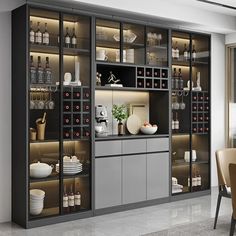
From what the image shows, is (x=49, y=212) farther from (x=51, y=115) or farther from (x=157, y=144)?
(x=157, y=144)

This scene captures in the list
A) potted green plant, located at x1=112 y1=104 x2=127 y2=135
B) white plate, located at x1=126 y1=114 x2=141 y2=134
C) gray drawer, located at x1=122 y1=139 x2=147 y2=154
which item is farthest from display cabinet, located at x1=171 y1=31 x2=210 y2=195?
potted green plant, located at x1=112 y1=104 x2=127 y2=135

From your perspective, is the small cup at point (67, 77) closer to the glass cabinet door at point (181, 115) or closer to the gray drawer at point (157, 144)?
the gray drawer at point (157, 144)

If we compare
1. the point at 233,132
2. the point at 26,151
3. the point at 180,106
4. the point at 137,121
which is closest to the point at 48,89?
the point at 26,151

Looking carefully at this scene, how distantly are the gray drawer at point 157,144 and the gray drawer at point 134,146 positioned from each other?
0.31 feet

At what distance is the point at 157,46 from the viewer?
19.2ft

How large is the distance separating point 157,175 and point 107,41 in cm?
203

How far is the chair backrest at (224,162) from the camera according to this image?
4.67 metres

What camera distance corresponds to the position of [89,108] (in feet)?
A: 16.8

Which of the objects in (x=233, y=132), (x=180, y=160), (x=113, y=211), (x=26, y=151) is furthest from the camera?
(x=233, y=132)

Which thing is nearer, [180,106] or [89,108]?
[89,108]

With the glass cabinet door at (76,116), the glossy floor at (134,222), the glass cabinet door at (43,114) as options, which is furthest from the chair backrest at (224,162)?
the glass cabinet door at (43,114)

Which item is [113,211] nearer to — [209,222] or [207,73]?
[209,222]

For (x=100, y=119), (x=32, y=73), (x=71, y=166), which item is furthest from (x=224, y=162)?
(x=32, y=73)

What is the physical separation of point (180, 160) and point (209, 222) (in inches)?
57.6
